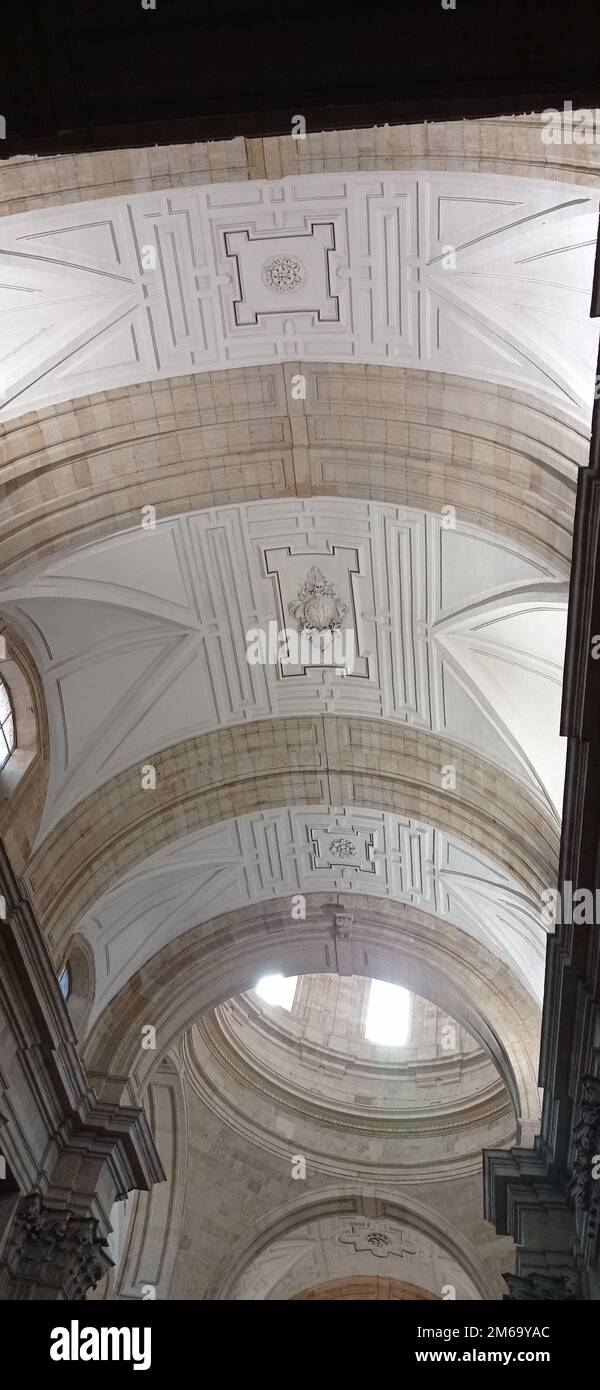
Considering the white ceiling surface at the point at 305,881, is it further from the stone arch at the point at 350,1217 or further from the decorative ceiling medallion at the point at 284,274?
the stone arch at the point at 350,1217

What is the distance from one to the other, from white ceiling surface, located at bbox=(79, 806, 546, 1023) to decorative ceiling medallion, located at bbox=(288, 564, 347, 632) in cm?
283

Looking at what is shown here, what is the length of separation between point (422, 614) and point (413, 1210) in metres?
13.9

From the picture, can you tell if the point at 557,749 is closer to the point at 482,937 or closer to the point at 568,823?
the point at 568,823

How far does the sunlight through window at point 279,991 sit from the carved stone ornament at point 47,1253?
13.1 metres

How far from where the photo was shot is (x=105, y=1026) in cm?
1272

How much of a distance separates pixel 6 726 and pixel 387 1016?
16.1 meters

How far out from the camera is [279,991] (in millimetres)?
23859

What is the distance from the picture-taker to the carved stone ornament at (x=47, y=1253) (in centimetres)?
934

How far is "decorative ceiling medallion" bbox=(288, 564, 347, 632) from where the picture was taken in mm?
10734

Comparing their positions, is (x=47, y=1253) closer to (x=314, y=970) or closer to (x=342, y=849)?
(x=342, y=849)

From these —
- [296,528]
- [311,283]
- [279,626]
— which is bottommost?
[279,626]

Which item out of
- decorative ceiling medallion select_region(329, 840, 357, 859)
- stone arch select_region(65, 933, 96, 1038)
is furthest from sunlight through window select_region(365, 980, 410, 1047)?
stone arch select_region(65, 933, 96, 1038)

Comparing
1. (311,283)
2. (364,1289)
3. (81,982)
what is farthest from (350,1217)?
(311,283)

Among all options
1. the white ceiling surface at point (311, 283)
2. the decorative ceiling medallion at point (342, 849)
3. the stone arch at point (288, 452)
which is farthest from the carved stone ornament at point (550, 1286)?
the white ceiling surface at point (311, 283)
